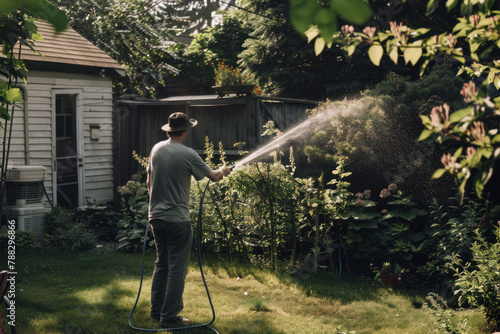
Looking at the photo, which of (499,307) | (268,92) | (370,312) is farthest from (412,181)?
(268,92)

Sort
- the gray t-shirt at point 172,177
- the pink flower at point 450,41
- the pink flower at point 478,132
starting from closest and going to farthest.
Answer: the pink flower at point 478,132, the pink flower at point 450,41, the gray t-shirt at point 172,177

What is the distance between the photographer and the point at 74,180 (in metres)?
10.5

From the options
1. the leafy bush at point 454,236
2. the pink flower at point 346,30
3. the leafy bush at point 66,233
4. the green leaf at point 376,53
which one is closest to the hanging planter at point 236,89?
the leafy bush at point 66,233

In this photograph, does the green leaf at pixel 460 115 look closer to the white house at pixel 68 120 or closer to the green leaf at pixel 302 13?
the green leaf at pixel 302 13

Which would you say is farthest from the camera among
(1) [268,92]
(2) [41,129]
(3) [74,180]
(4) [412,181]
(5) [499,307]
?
(1) [268,92]

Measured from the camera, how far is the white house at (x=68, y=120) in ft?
31.5

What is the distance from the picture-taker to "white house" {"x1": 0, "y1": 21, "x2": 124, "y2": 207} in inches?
378

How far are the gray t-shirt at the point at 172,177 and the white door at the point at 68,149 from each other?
603 centimetres

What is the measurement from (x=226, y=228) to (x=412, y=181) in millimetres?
2502

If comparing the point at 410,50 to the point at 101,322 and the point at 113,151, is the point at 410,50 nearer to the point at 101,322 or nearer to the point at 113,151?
the point at 101,322

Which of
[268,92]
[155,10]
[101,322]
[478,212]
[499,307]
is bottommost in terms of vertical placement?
[101,322]

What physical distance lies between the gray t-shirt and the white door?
6.03m

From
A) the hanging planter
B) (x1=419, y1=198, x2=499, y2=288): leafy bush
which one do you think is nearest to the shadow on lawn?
(x1=419, y1=198, x2=499, y2=288): leafy bush

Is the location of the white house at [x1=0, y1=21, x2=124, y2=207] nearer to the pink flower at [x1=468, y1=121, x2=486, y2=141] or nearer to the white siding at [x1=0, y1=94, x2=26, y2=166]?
the white siding at [x1=0, y1=94, x2=26, y2=166]
